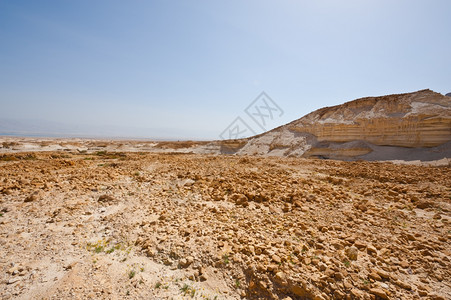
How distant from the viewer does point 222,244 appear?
3443mm

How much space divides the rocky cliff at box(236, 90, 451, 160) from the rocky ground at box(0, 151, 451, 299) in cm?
1561

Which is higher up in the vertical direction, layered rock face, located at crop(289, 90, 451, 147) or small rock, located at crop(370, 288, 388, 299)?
layered rock face, located at crop(289, 90, 451, 147)

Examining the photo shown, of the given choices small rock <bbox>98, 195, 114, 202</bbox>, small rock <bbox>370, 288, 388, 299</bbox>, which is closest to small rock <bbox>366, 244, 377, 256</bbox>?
small rock <bbox>370, 288, 388, 299</bbox>

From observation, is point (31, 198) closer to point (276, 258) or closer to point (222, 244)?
point (222, 244)

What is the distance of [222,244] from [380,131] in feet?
80.1

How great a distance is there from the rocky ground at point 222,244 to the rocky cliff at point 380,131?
1561cm

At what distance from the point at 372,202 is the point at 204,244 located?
209 inches

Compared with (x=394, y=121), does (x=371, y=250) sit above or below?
below

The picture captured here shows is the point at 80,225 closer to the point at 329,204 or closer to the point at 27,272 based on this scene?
the point at 27,272

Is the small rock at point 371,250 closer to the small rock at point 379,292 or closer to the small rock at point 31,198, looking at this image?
the small rock at point 379,292

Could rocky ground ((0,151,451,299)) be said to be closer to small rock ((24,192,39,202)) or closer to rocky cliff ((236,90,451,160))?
small rock ((24,192,39,202))

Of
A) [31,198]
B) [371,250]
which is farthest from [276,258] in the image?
[31,198]

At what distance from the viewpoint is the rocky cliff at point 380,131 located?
17156 mm

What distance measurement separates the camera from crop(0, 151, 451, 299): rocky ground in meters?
2.67
